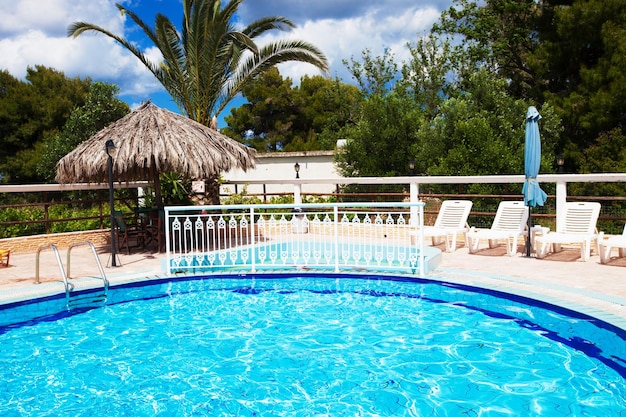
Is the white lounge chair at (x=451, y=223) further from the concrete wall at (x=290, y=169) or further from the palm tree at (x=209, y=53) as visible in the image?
the concrete wall at (x=290, y=169)

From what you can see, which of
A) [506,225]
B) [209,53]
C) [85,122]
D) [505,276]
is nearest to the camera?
[505,276]

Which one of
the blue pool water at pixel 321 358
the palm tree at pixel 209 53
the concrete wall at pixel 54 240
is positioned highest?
the palm tree at pixel 209 53

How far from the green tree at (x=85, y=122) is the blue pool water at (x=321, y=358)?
2025 cm

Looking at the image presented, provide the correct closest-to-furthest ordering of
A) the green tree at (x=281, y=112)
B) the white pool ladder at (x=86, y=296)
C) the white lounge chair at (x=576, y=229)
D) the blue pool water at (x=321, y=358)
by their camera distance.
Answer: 1. the blue pool water at (x=321, y=358)
2. the white pool ladder at (x=86, y=296)
3. the white lounge chair at (x=576, y=229)
4. the green tree at (x=281, y=112)

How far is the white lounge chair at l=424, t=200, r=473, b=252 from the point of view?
1077 cm

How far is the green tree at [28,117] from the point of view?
31.6 m

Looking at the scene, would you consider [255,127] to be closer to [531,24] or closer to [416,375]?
[531,24]

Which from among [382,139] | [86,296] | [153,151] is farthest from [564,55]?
[86,296]

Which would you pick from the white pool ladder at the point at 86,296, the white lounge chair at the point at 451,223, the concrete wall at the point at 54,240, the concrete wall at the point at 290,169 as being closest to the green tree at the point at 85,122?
the concrete wall at the point at 290,169

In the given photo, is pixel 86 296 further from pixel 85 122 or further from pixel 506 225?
pixel 85 122

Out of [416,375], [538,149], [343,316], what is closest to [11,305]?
[343,316]

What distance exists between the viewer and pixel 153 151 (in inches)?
448

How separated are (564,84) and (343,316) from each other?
70.3ft

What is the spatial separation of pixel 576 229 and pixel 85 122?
23213mm
